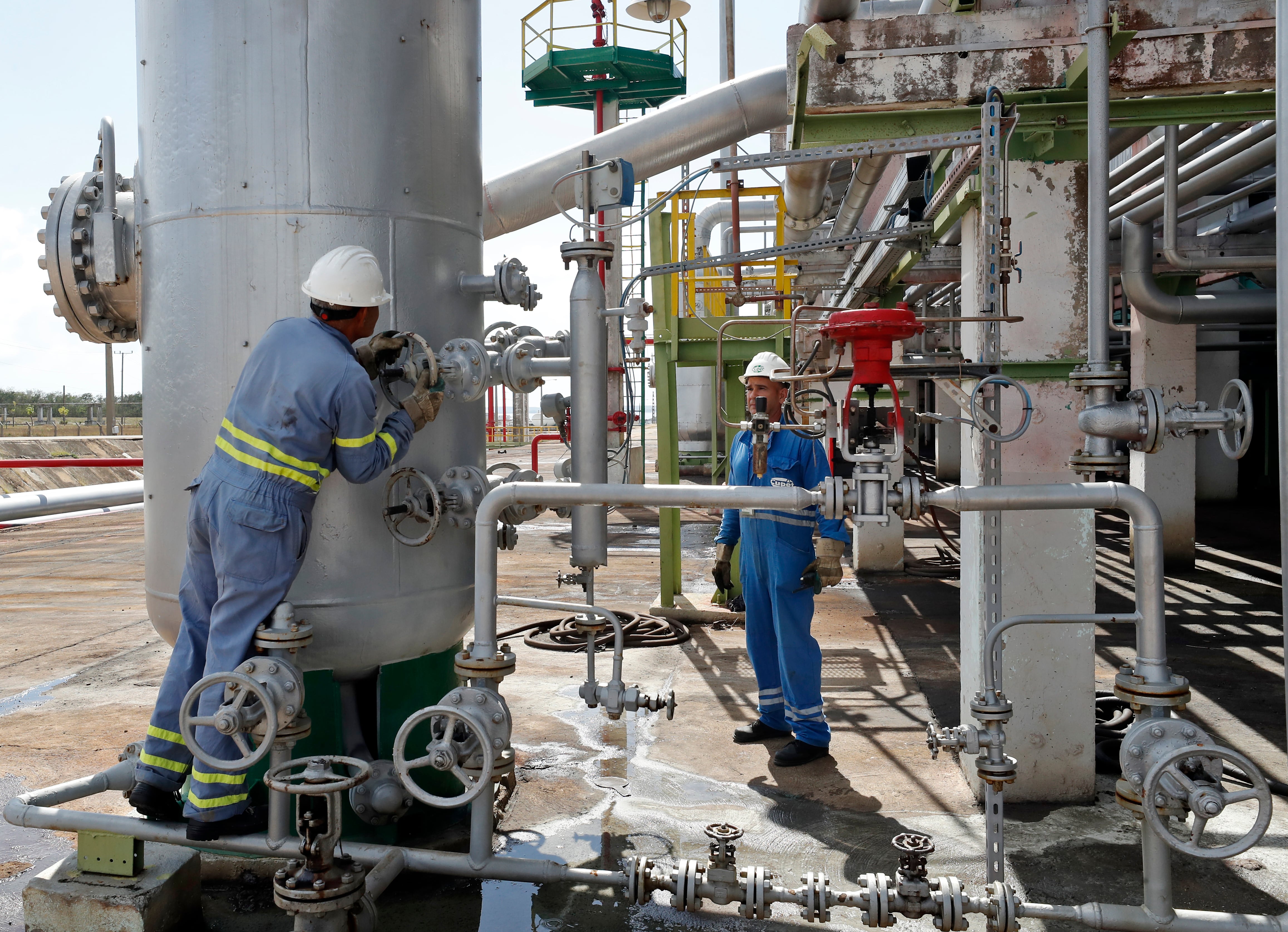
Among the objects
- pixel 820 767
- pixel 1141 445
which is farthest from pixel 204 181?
pixel 820 767

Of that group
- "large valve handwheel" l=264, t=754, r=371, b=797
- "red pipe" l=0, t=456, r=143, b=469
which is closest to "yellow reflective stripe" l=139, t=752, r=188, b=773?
"large valve handwheel" l=264, t=754, r=371, b=797

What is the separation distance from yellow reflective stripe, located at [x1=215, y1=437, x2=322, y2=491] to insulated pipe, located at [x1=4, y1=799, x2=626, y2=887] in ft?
3.45

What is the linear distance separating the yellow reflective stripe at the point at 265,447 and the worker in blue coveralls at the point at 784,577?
185 centimetres

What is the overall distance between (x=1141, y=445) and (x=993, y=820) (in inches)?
43.0

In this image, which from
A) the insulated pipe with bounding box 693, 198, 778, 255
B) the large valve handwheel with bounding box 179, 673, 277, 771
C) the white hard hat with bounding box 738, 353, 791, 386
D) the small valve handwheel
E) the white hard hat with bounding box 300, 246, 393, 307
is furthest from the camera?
the insulated pipe with bounding box 693, 198, 778, 255

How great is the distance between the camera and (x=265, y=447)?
8.88 feet

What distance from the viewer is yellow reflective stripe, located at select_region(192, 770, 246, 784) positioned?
8.99 feet

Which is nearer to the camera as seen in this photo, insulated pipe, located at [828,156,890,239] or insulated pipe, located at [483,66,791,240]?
insulated pipe, located at [828,156,890,239]

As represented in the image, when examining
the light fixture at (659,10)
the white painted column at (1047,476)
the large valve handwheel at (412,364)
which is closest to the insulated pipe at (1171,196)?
the white painted column at (1047,476)

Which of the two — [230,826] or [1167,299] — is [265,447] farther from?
[1167,299]

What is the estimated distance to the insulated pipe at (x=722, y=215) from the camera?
37.5 feet

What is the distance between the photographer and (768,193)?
22.2 feet

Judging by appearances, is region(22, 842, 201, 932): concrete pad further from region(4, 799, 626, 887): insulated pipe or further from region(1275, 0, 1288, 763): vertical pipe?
region(1275, 0, 1288, 763): vertical pipe

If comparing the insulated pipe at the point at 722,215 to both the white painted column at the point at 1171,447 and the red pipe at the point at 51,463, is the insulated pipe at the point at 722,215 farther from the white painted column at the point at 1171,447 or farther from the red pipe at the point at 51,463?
the red pipe at the point at 51,463
